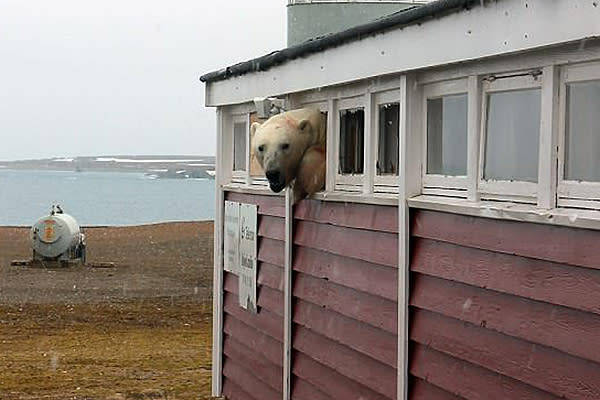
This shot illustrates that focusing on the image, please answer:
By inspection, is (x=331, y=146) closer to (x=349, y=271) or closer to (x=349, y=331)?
(x=349, y=271)

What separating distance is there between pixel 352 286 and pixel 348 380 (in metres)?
0.55

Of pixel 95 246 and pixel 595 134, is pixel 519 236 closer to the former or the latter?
pixel 595 134

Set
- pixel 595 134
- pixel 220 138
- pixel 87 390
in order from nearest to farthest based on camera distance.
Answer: pixel 595 134, pixel 220 138, pixel 87 390

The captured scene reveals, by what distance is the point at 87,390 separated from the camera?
1420 cm

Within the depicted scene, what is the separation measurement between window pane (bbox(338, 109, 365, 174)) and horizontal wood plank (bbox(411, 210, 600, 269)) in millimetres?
1455

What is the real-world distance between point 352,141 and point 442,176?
1813 millimetres

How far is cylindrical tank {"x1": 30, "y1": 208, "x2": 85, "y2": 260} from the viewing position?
34.3 meters

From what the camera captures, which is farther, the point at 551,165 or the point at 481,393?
the point at 481,393

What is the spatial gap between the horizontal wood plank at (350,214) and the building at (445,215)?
0.06 feet

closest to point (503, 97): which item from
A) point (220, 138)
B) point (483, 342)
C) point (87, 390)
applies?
point (483, 342)

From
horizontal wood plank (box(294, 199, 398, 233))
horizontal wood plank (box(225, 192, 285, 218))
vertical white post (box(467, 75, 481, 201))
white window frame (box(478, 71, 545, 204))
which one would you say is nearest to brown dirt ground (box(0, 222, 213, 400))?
horizontal wood plank (box(225, 192, 285, 218))

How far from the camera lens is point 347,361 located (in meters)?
8.23

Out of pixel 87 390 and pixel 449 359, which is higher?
pixel 449 359

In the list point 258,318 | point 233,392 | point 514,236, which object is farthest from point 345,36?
point 233,392
